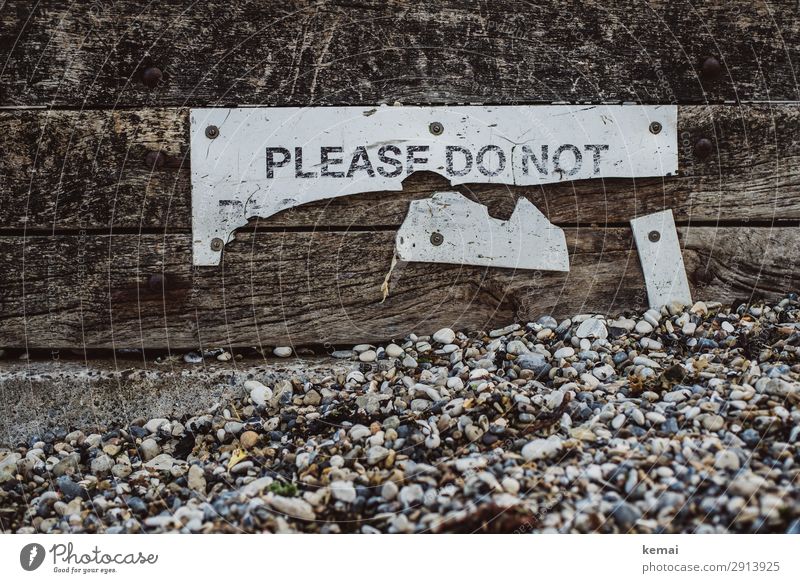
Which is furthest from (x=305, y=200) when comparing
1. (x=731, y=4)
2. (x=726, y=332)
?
(x=731, y=4)

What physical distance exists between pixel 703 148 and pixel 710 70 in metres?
0.26

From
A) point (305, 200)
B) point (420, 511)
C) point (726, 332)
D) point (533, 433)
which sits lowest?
point (420, 511)

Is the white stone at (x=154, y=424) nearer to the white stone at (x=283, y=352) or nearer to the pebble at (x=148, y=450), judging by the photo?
the pebble at (x=148, y=450)

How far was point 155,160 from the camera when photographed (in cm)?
242

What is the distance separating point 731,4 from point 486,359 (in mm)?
1485

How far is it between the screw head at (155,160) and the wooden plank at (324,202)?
14 mm

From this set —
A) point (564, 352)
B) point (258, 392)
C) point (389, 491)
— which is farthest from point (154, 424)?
point (564, 352)

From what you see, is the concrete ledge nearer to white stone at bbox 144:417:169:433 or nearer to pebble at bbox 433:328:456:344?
white stone at bbox 144:417:169:433

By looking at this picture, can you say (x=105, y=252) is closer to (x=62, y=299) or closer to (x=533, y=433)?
(x=62, y=299)

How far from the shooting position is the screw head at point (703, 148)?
2.51 metres

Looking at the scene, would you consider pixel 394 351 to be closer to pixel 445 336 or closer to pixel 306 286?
pixel 445 336

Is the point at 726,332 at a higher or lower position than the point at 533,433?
higher

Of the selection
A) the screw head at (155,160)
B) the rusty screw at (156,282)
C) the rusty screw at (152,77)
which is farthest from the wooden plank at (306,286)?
the rusty screw at (152,77)

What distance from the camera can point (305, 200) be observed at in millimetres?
2445
